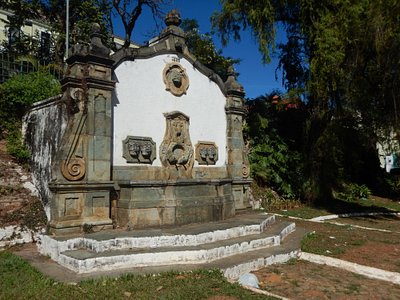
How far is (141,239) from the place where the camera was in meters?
6.80

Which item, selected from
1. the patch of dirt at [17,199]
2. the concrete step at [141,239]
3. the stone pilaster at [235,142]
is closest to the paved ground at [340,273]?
the concrete step at [141,239]

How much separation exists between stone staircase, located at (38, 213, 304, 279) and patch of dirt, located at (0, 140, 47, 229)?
107cm

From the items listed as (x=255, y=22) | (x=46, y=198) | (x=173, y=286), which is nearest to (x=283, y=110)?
(x=255, y=22)

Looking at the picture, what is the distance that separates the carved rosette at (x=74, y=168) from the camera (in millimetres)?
7414

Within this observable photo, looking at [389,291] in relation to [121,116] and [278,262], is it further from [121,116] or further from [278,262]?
[121,116]

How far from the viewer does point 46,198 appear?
27.4ft

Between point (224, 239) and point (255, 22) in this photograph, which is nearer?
point (224, 239)

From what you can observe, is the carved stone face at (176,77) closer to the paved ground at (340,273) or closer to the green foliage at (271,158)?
the paved ground at (340,273)

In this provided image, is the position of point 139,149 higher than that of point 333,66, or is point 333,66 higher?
point 333,66

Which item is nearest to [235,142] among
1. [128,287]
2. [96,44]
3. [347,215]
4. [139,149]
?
[139,149]

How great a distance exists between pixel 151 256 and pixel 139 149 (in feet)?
10.1

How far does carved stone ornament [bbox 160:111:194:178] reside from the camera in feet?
30.3

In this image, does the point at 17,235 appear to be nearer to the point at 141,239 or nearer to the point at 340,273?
the point at 141,239

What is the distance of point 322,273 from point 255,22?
35.6ft
